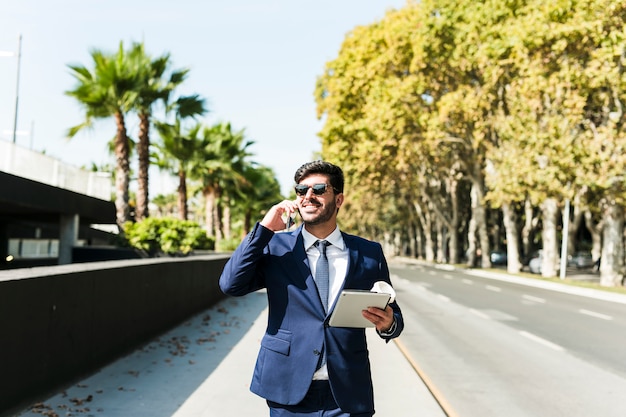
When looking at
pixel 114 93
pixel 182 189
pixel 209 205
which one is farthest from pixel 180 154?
pixel 114 93

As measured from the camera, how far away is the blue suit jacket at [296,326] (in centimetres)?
300

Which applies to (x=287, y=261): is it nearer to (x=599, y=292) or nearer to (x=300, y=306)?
(x=300, y=306)

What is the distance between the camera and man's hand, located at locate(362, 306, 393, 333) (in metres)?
3.01

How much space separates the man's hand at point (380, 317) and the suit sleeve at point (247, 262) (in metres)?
0.55

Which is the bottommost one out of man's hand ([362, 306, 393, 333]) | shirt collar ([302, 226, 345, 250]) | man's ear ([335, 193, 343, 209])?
man's hand ([362, 306, 393, 333])

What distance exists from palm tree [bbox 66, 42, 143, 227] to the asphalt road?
1163 cm

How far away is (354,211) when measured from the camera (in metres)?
62.7

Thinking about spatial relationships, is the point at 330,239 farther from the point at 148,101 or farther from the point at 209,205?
the point at 209,205

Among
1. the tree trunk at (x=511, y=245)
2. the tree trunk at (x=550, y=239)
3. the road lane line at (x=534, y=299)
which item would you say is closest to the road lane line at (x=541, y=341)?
the road lane line at (x=534, y=299)

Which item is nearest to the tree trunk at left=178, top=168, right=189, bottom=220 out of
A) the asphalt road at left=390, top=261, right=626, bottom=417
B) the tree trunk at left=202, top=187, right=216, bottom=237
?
the tree trunk at left=202, top=187, right=216, bottom=237

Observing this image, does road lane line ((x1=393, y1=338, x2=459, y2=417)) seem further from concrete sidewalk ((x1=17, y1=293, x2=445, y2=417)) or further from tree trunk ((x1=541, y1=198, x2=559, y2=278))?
tree trunk ((x1=541, y1=198, x2=559, y2=278))

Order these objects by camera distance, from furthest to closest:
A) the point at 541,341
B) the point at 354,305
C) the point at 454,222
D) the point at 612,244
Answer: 1. the point at 454,222
2. the point at 612,244
3. the point at 541,341
4. the point at 354,305

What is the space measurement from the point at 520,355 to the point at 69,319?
6592 millimetres

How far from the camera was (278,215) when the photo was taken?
122 inches
